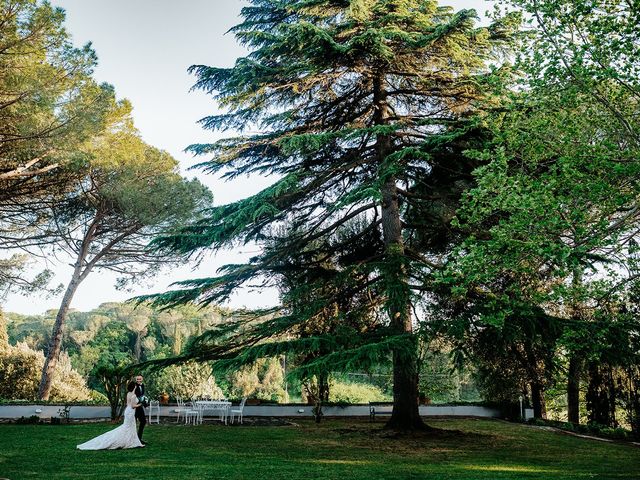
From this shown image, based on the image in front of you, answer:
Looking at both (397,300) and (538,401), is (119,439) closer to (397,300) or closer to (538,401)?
(397,300)

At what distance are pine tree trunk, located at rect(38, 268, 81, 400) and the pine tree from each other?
911cm

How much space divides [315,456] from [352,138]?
703cm

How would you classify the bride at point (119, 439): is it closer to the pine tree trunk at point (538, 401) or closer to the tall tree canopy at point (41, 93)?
the tall tree canopy at point (41, 93)

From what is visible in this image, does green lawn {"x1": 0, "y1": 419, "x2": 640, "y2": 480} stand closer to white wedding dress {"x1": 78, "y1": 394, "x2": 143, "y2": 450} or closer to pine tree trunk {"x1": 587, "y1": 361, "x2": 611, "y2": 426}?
white wedding dress {"x1": 78, "y1": 394, "x2": 143, "y2": 450}

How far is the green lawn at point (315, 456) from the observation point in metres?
6.59

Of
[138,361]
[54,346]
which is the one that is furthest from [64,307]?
[138,361]

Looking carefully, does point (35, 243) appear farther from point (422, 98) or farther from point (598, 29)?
point (598, 29)

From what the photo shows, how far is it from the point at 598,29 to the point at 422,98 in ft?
21.4

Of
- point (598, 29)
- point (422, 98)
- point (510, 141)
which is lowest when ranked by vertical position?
point (510, 141)

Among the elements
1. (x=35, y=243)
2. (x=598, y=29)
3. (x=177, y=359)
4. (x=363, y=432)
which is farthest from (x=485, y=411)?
(x=35, y=243)

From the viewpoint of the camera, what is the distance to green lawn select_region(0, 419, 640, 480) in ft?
21.6

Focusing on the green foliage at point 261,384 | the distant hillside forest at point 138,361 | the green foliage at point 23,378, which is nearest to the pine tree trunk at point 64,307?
the green foliage at point 23,378

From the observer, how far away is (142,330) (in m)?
42.2

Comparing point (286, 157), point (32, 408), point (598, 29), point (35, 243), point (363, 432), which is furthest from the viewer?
point (35, 243)
